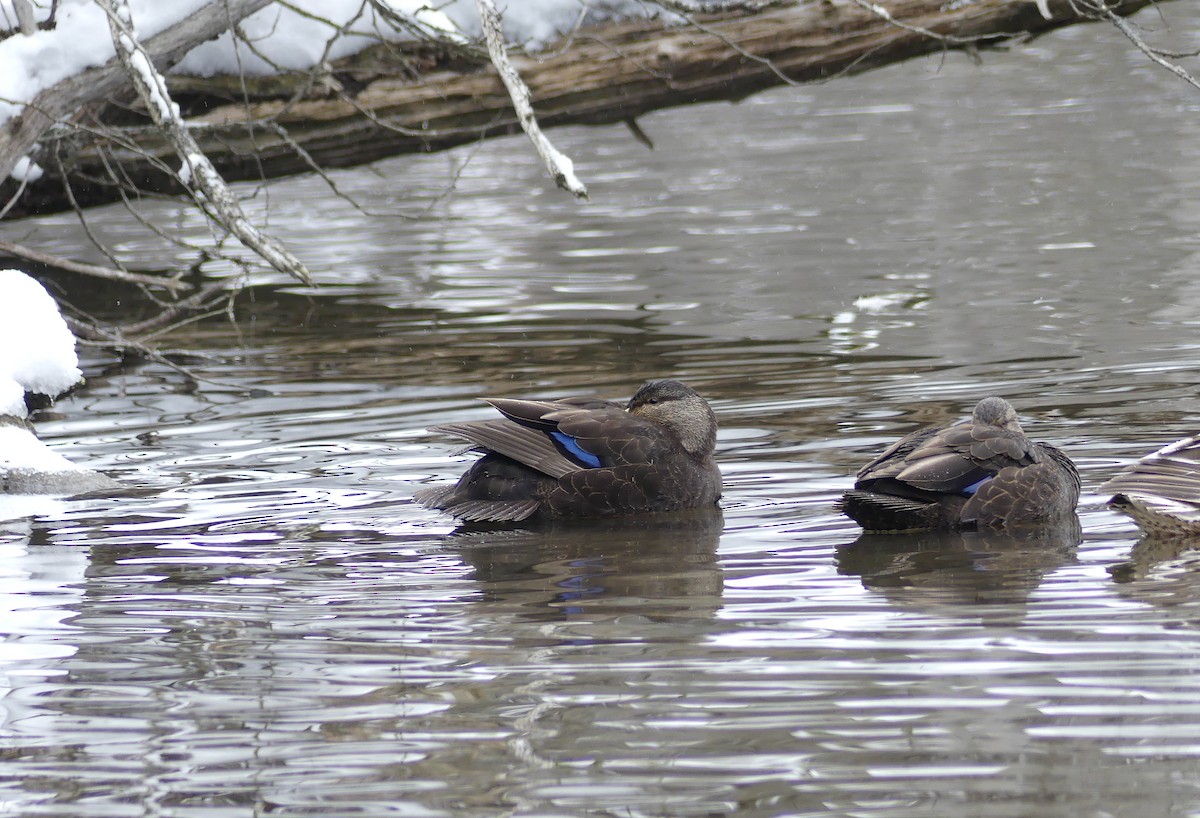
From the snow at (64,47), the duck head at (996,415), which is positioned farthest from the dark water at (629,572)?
the snow at (64,47)

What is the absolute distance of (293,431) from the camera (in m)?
8.93

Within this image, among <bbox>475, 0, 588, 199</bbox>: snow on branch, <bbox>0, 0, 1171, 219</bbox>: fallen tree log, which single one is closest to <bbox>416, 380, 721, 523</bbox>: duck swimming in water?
<bbox>475, 0, 588, 199</bbox>: snow on branch

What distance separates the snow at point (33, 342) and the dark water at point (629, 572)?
0.31 meters

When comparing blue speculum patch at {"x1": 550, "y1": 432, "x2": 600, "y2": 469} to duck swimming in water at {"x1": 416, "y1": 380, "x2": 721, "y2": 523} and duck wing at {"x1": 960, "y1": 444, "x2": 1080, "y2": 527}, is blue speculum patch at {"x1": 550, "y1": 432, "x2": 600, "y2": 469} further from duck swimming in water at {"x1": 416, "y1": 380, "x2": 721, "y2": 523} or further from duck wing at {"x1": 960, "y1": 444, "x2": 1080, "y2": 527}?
duck wing at {"x1": 960, "y1": 444, "x2": 1080, "y2": 527}

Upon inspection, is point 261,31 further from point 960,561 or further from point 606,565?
point 960,561

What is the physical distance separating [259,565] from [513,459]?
50.4 inches

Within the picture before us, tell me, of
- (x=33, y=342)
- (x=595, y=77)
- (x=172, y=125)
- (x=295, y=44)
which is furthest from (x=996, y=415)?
(x=295, y=44)

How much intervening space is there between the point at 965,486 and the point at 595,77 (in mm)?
7024

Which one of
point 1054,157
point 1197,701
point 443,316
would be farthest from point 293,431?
point 1054,157

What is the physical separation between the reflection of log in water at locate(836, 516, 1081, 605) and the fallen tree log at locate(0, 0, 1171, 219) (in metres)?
6.46

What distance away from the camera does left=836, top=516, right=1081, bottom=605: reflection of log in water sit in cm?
563

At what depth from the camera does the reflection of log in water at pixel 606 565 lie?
18.6ft

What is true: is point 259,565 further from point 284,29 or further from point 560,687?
→ point 284,29

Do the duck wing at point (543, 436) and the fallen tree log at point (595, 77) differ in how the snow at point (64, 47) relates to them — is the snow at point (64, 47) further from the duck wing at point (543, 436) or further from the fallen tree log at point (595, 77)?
the duck wing at point (543, 436)
